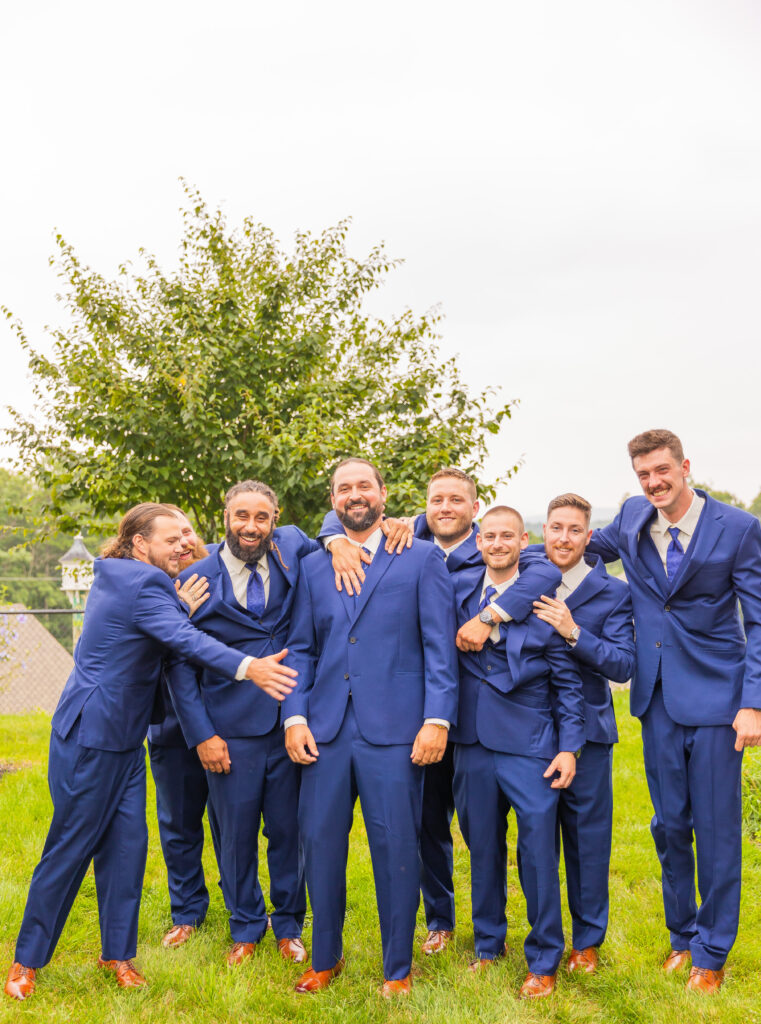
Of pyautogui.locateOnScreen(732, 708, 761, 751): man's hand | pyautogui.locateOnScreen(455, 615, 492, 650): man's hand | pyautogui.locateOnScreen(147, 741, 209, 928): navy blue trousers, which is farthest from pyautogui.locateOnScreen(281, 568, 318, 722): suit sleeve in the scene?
pyautogui.locateOnScreen(732, 708, 761, 751): man's hand

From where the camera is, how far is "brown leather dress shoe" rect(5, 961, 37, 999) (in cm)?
397

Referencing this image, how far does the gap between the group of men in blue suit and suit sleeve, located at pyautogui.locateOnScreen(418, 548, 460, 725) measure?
13 mm

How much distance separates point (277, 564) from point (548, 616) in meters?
1.41

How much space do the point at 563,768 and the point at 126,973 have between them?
2.26 metres

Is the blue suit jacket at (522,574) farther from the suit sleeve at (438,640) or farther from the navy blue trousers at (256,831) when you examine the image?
the navy blue trousers at (256,831)

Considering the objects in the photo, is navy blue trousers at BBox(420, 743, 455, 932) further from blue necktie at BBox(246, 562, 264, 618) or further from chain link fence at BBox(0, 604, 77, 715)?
chain link fence at BBox(0, 604, 77, 715)

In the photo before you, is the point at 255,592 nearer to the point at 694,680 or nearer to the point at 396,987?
the point at 396,987

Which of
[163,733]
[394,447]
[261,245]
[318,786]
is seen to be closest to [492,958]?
[318,786]

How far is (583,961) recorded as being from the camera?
421 cm

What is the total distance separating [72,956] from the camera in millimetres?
4496

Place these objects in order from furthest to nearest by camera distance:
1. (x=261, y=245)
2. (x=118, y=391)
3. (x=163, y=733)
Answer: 1. (x=261, y=245)
2. (x=118, y=391)
3. (x=163, y=733)

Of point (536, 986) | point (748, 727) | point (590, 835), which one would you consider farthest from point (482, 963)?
point (748, 727)

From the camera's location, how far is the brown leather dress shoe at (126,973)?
410 cm

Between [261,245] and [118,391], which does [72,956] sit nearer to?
[118,391]
